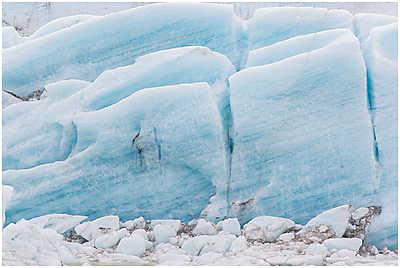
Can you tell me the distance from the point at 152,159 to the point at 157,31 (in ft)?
3.37

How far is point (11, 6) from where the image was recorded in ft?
23.6

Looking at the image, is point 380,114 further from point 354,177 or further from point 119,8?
point 119,8

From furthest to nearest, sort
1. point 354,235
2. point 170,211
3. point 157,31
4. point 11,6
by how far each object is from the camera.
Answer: point 11,6 < point 157,31 < point 170,211 < point 354,235

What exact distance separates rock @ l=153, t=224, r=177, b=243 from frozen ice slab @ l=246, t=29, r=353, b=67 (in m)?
1.34

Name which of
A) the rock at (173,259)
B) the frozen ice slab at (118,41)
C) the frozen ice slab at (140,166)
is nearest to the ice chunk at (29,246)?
the rock at (173,259)

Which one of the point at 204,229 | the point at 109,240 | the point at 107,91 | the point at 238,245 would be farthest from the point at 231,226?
the point at 107,91

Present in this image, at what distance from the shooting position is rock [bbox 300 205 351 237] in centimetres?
472

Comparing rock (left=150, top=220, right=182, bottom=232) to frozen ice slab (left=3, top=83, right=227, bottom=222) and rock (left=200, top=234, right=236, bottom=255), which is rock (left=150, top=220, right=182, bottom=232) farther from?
rock (left=200, top=234, right=236, bottom=255)

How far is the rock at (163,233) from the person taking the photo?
4.75 meters

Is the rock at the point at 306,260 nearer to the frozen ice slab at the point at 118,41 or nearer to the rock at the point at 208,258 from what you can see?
the rock at the point at 208,258

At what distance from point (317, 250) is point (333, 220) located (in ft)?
1.23

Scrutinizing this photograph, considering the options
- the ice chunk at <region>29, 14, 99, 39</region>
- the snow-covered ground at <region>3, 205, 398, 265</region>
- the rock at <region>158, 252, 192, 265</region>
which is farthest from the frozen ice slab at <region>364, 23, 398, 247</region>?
the ice chunk at <region>29, 14, 99, 39</region>

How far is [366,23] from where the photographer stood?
218 inches

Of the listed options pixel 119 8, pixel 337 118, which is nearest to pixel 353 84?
pixel 337 118
